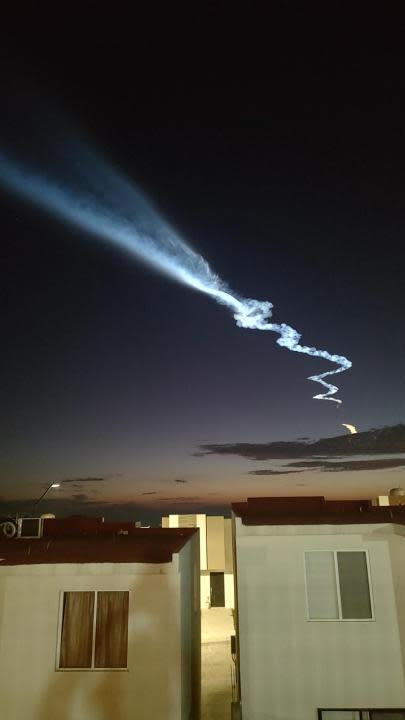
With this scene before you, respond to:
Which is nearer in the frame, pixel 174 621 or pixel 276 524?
pixel 174 621

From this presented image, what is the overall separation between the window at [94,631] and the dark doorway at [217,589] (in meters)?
29.0

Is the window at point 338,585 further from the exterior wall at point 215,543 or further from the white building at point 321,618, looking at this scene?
the exterior wall at point 215,543

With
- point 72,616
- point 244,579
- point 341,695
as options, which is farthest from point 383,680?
point 72,616

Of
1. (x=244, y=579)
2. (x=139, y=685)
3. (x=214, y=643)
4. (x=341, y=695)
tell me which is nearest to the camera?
(x=139, y=685)

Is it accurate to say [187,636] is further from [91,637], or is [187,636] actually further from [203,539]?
[203,539]

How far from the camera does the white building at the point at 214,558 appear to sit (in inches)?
1406

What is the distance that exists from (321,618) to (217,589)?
27797 millimetres

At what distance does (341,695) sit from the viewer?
33.9 ft

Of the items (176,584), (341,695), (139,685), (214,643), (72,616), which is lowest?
(214,643)

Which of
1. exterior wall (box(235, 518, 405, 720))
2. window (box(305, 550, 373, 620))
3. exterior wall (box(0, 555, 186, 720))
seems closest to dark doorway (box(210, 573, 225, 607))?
exterior wall (box(235, 518, 405, 720))

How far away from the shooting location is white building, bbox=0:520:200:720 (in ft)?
29.9

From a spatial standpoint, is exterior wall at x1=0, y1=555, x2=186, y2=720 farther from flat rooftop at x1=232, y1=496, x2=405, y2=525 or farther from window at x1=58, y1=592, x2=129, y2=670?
flat rooftop at x1=232, y1=496, x2=405, y2=525

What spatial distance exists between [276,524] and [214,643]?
18.5 meters

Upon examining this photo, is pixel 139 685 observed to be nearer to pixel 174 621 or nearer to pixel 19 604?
pixel 174 621
